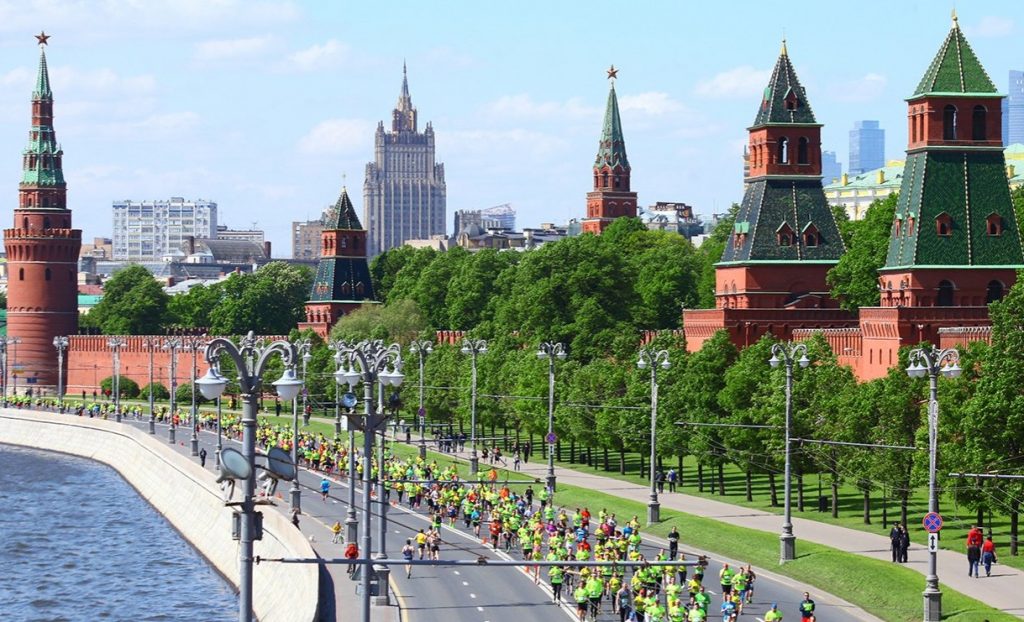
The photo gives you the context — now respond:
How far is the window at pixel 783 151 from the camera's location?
4377 inches

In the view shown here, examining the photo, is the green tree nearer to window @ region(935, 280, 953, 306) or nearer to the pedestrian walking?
window @ region(935, 280, 953, 306)

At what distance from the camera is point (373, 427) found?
4412cm

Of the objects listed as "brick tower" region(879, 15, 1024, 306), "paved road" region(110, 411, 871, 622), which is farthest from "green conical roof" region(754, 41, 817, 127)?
"paved road" region(110, 411, 871, 622)

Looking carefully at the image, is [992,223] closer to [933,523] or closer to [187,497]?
[187,497]

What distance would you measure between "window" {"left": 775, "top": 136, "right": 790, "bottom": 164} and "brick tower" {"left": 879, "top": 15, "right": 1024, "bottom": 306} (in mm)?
18813

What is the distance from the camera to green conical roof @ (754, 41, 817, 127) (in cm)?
11119

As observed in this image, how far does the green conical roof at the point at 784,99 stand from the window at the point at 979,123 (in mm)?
19814

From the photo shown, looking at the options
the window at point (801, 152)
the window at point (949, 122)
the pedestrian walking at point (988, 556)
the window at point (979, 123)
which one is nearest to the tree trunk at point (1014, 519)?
the pedestrian walking at point (988, 556)

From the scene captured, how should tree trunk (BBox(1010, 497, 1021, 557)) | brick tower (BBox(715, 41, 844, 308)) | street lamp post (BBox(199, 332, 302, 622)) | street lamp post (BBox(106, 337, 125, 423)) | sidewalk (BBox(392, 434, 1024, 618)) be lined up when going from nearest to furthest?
street lamp post (BBox(199, 332, 302, 622)), sidewalk (BBox(392, 434, 1024, 618)), tree trunk (BBox(1010, 497, 1021, 557)), brick tower (BBox(715, 41, 844, 308)), street lamp post (BBox(106, 337, 125, 423))

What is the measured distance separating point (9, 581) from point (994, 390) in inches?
1625

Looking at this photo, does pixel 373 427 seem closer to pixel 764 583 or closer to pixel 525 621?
pixel 525 621

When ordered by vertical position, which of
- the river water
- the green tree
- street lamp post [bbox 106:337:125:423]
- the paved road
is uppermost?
the green tree

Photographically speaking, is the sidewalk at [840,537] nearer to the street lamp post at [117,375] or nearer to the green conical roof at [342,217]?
the street lamp post at [117,375]

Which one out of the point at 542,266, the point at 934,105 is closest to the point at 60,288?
the point at 542,266
